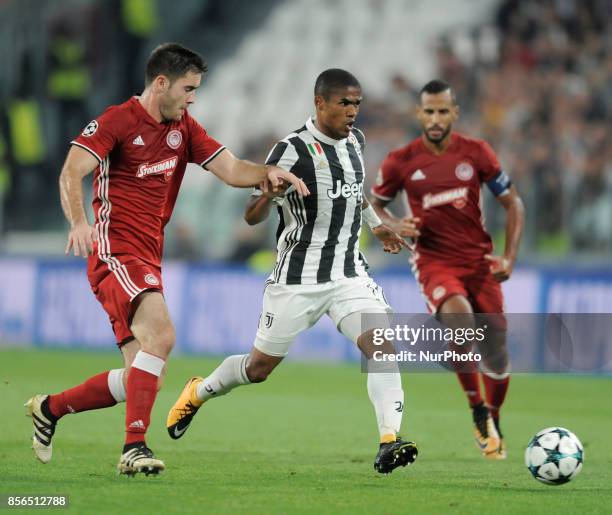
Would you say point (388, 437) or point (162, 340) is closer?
point (162, 340)

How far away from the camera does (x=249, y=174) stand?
277 inches

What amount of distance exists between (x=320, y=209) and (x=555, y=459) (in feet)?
6.49

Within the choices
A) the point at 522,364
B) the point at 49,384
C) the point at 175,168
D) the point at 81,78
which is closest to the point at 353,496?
the point at 175,168

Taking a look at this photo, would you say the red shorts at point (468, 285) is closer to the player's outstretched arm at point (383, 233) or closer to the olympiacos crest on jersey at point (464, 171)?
the olympiacos crest on jersey at point (464, 171)

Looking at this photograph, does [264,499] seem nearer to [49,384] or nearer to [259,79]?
[49,384]

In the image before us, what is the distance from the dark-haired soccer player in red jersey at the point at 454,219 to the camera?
9.08 metres

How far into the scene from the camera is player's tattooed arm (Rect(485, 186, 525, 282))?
29.4ft

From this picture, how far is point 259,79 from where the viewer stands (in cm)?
2228

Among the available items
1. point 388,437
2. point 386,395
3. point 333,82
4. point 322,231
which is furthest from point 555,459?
point 333,82

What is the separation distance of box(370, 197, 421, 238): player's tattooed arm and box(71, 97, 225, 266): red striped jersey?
89.8 inches

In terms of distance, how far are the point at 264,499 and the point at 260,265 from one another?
11.7m

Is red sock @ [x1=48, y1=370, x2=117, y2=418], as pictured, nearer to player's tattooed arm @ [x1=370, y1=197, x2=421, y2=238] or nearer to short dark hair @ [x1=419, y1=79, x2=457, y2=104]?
player's tattooed arm @ [x1=370, y1=197, x2=421, y2=238]

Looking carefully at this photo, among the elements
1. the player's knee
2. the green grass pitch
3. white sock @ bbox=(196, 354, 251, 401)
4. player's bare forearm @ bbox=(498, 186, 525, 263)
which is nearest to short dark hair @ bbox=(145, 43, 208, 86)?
the player's knee

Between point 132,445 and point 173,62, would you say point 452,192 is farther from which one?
point 132,445
